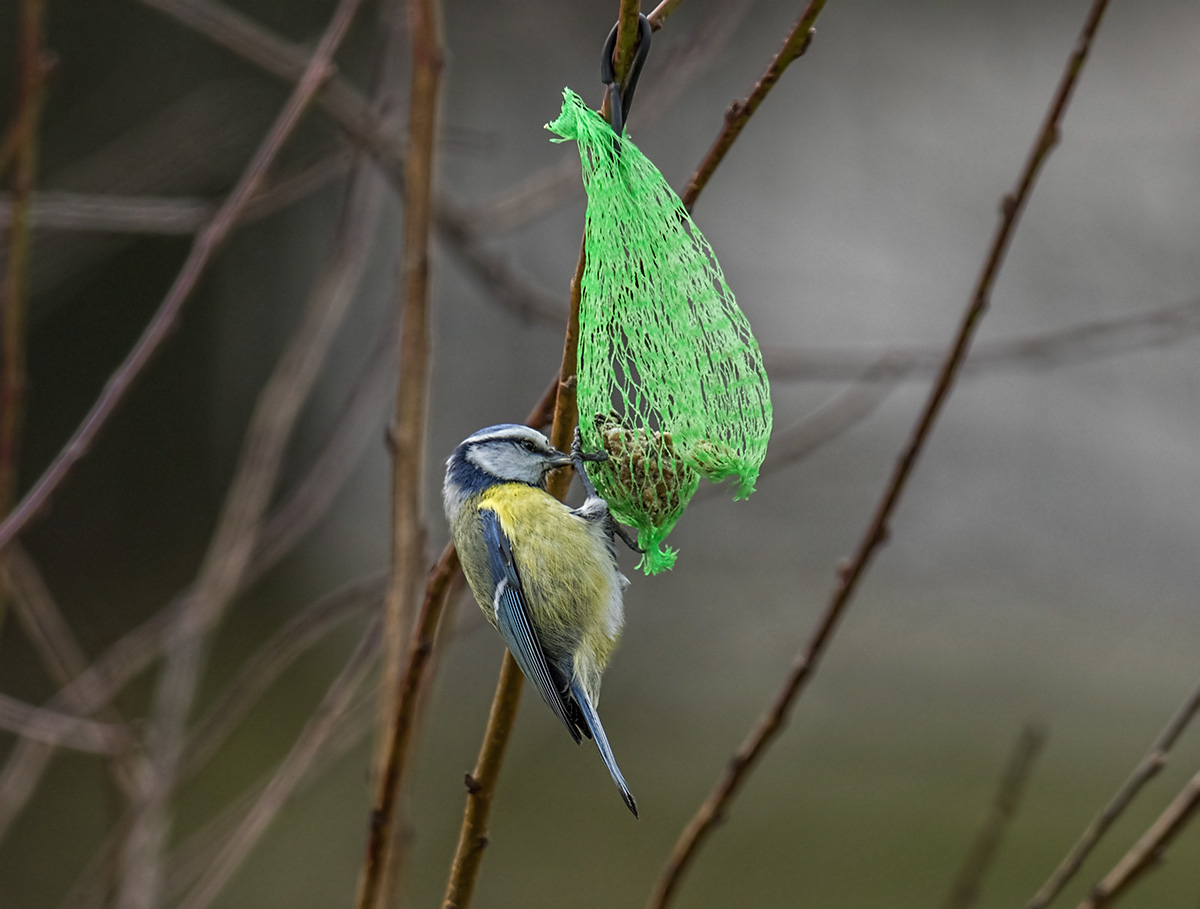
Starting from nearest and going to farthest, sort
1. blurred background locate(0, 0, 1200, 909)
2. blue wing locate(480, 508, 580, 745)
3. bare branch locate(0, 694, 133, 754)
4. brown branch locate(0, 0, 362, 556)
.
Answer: brown branch locate(0, 0, 362, 556) < blue wing locate(480, 508, 580, 745) < bare branch locate(0, 694, 133, 754) < blurred background locate(0, 0, 1200, 909)

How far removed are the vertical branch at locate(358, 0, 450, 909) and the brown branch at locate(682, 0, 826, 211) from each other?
240mm

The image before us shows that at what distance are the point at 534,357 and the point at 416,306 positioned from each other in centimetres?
458

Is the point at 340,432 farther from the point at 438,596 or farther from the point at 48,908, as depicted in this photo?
the point at 48,908

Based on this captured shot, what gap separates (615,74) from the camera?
1.06 m

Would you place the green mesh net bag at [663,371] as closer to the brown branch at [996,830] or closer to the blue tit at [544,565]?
the blue tit at [544,565]

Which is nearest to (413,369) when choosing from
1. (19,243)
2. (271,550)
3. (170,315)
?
(170,315)

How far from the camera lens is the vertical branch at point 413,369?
1062mm

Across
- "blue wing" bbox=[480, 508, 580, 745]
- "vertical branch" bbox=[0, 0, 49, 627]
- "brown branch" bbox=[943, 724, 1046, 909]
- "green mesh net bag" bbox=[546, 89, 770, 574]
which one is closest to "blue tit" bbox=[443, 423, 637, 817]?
"blue wing" bbox=[480, 508, 580, 745]

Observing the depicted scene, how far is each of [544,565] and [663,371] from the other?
0.33 metres

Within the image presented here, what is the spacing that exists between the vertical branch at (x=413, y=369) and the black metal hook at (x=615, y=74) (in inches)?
6.4

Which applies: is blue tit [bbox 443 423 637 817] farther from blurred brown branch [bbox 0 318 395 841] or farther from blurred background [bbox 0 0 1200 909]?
blurred background [bbox 0 0 1200 909]

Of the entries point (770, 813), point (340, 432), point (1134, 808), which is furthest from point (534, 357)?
point (340, 432)

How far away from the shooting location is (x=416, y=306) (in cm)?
108

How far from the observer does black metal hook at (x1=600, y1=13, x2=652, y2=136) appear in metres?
1.03
